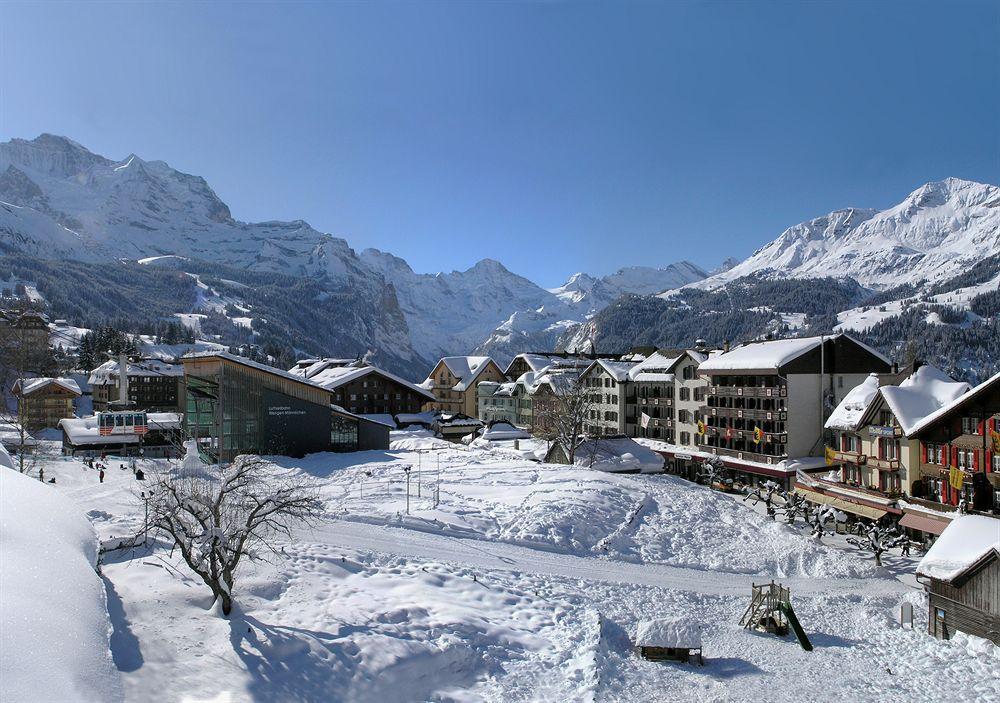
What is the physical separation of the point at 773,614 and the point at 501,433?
50754mm

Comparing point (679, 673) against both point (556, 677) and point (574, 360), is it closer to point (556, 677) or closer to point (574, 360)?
point (556, 677)

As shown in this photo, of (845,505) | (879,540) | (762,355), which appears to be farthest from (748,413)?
(879,540)

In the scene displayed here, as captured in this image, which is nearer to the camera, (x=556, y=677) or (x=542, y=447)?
(x=556, y=677)

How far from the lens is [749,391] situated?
6138 cm

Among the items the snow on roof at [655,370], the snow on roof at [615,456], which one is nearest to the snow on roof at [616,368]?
the snow on roof at [655,370]

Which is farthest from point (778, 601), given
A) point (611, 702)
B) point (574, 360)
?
point (574, 360)

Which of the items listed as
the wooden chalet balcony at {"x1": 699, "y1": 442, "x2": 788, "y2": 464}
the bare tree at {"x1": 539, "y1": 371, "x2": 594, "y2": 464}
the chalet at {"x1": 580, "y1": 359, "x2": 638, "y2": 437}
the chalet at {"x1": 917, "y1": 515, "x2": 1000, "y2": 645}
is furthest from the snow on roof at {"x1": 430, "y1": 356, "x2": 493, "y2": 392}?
the chalet at {"x1": 917, "y1": 515, "x2": 1000, "y2": 645}

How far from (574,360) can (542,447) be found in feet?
140

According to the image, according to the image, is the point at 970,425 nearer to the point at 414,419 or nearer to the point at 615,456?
the point at 615,456

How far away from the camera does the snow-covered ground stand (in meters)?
19.4

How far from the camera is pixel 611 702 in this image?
63.4 feet

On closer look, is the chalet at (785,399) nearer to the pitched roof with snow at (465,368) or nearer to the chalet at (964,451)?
the chalet at (964,451)

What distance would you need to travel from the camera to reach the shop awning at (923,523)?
3581cm

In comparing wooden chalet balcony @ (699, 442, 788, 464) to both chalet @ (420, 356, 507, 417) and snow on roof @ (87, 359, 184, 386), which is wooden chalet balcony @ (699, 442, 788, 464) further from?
snow on roof @ (87, 359, 184, 386)
